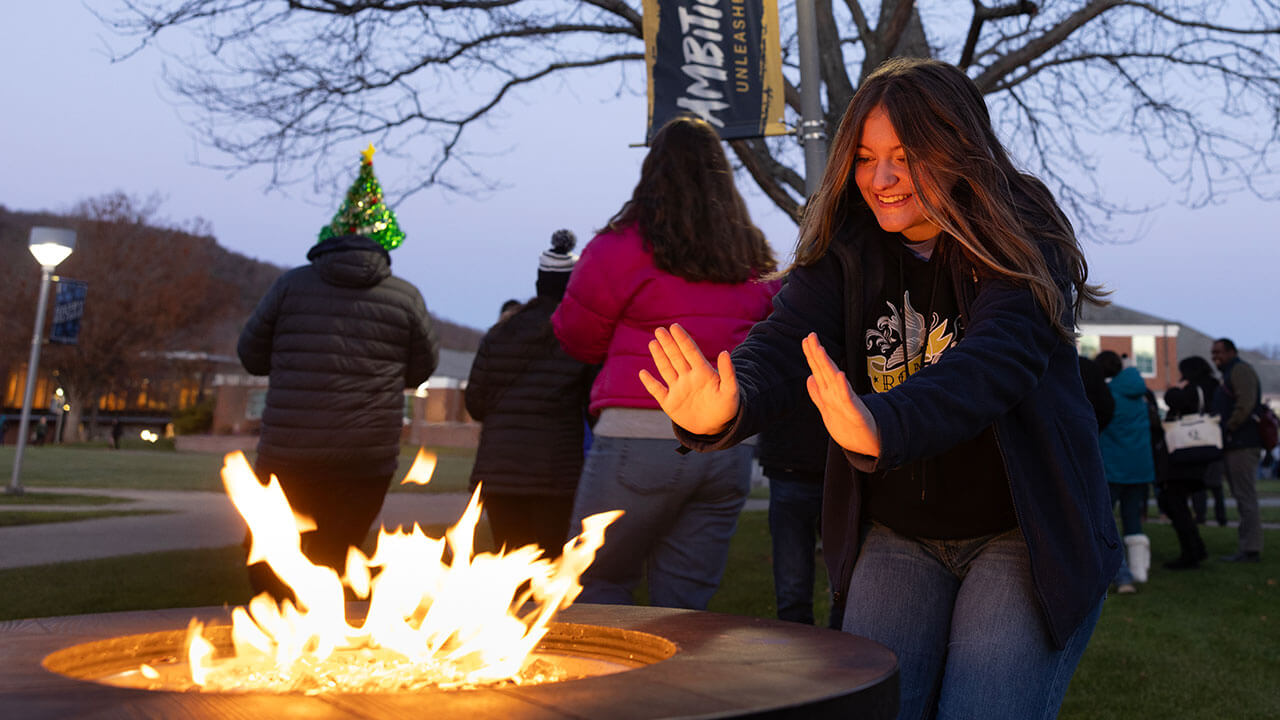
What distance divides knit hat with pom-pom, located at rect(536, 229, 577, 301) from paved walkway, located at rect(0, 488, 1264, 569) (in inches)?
70.3

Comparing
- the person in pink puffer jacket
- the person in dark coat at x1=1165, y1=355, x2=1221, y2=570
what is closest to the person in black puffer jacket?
the person in pink puffer jacket

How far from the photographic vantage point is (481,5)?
35.9 feet

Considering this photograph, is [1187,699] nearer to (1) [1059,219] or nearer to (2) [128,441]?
(1) [1059,219]

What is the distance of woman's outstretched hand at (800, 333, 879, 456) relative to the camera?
5.23 feet

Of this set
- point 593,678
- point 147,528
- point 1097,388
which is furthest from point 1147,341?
point 593,678

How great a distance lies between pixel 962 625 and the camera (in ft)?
6.33

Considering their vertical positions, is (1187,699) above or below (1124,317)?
below

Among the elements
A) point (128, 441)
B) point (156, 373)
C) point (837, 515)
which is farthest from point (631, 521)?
point (156, 373)

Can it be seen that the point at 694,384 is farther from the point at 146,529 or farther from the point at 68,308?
the point at 68,308

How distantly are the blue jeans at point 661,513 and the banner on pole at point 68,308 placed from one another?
733 inches

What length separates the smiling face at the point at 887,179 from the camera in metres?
2.04

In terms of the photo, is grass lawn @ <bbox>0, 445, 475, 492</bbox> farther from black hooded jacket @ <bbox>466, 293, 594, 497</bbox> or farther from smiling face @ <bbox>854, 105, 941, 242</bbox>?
smiling face @ <bbox>854, 105, 941, 242</bbox>

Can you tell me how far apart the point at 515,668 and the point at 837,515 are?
0.78 metres

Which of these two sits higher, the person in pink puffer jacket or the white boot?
the person in pink puffer jacket
